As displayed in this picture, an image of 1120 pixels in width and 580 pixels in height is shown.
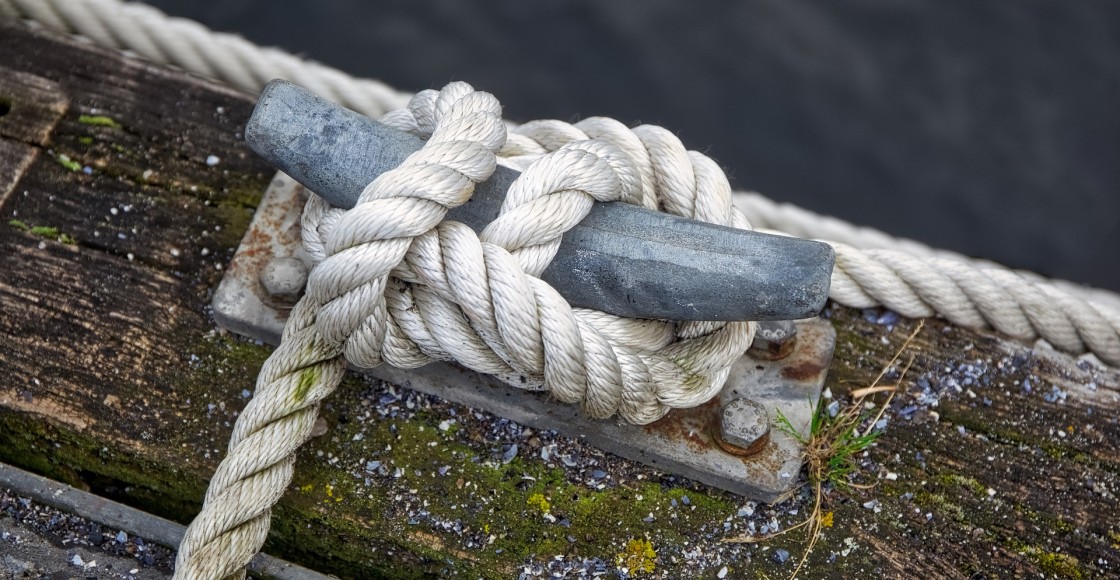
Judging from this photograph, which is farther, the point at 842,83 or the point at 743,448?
the point at 842,83

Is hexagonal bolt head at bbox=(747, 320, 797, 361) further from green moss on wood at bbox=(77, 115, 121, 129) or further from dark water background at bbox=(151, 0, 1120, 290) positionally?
dark water background at bbox=(151, 0, 1120, 290)

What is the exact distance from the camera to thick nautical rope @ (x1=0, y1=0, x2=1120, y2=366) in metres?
1.79

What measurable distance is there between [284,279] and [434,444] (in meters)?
0.39

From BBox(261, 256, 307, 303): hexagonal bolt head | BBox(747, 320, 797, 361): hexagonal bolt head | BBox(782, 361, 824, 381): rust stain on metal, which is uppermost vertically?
BBox(261, 256, 307, 303): hexagonal bolt head

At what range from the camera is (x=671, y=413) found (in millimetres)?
1679

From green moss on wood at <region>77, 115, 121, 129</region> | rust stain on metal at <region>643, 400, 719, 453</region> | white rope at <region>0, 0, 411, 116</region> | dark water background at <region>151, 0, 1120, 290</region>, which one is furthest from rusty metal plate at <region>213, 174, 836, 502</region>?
dark water background at <region>151, 0, 1120, 290</region>

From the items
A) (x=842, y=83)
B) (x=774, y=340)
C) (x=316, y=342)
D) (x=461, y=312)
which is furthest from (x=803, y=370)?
(x=842, y=83)

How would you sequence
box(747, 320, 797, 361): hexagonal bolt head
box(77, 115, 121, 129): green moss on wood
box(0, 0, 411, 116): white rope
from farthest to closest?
box(0, 0, 411, 116): white rope, box(77, 115, 121, 129): green moss on wood, box(747, 320, 797, 361): hexagonal bolt head

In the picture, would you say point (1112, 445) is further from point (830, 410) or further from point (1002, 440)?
point (830, 410)

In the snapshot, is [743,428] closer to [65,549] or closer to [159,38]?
[65,549]

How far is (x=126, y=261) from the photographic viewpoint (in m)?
1.76

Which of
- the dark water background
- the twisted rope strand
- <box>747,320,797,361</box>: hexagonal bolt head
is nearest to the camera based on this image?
the twisted rope strand

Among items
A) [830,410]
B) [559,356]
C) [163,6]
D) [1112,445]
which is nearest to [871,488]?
[830,410]

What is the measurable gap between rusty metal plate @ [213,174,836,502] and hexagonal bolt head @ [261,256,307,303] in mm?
18
